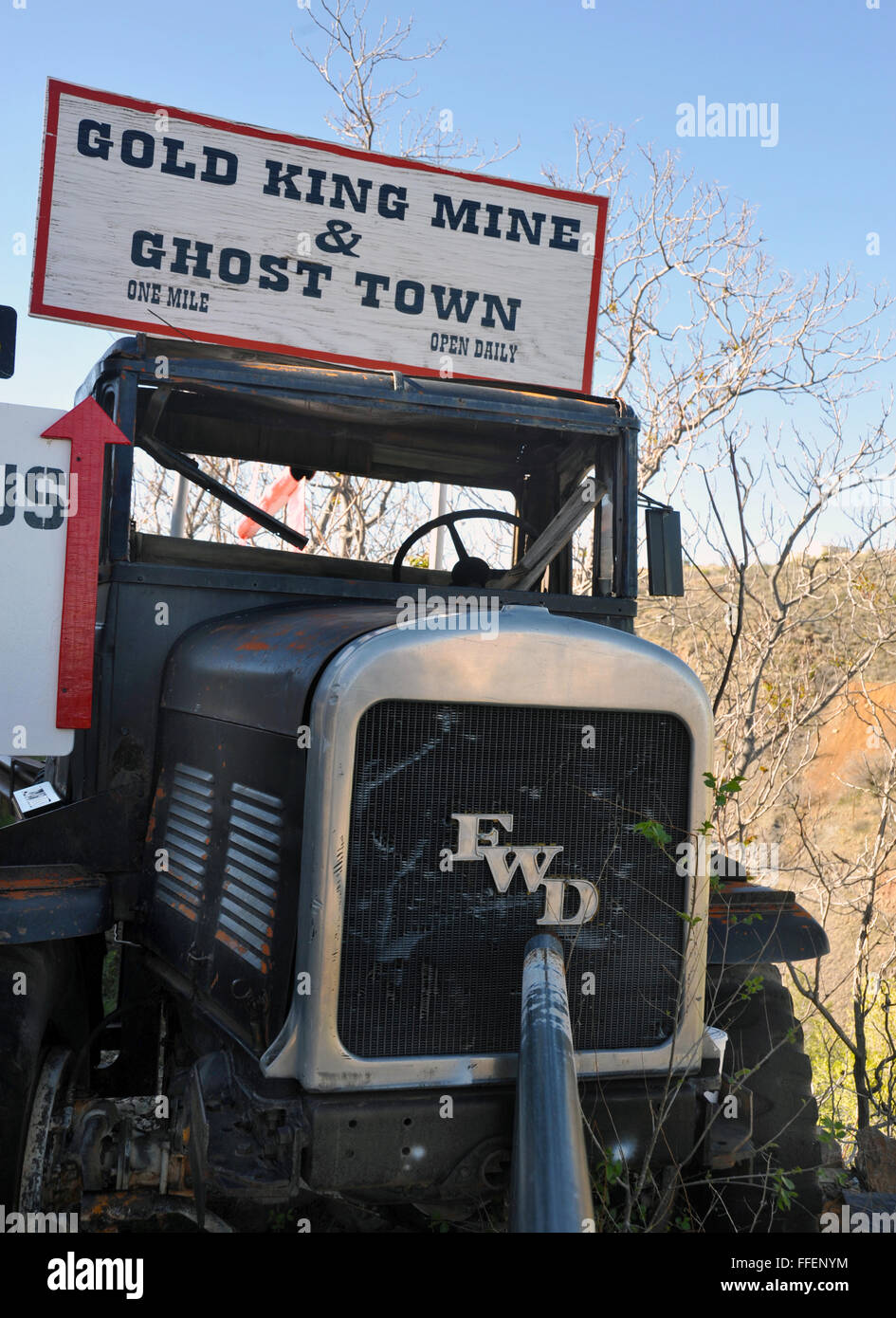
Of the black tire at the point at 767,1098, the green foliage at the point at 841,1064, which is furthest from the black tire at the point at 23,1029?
the green foliage at the point at 841,1064

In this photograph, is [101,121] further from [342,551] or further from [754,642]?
[754,642]

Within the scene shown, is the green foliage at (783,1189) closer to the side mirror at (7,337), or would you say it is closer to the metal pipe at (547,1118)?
the metal pipe at (547,1118)

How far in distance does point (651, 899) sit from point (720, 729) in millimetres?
7129

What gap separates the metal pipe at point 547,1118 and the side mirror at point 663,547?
1.72 meters

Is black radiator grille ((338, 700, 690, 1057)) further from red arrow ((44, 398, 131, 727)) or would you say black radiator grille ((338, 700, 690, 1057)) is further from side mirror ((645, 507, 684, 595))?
side mirror ((645, 507, 684, 595))

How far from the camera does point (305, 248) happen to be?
4039mm

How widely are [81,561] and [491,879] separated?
1.39 meters

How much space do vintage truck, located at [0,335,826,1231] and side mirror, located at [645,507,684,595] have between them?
2.67 feet

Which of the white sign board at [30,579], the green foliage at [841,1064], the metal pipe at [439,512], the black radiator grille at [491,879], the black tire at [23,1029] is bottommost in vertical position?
the green foliage at [841,1064]

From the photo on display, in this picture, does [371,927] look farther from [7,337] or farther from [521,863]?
[7,337]

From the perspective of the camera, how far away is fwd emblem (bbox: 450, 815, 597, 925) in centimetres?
243

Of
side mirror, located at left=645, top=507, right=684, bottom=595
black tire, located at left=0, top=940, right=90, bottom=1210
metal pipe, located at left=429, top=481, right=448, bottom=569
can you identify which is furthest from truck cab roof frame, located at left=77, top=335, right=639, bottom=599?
black tire, located at left=0, top=940, right=90, bottom=1210

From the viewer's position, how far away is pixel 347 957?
2.35 metres

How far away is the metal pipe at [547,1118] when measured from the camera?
71.9 inches
